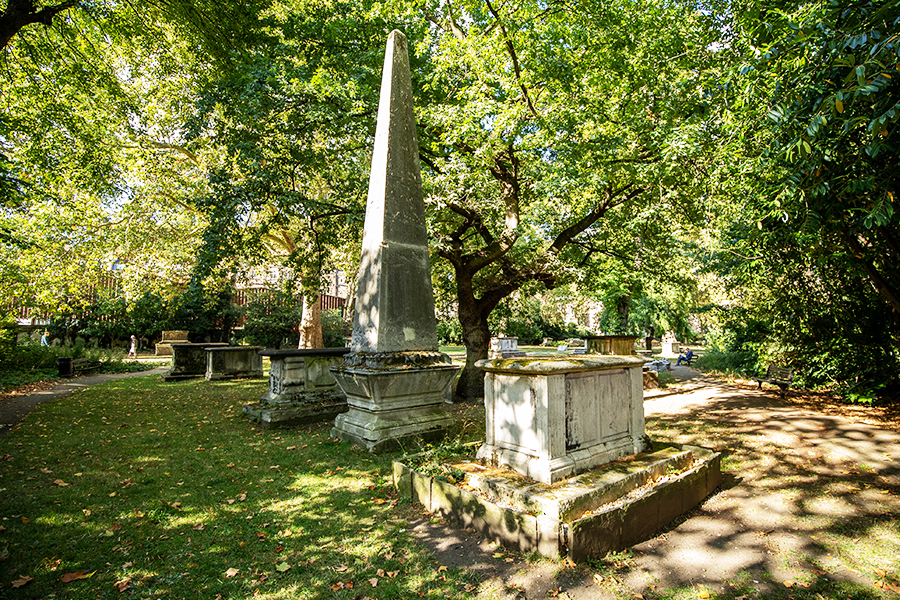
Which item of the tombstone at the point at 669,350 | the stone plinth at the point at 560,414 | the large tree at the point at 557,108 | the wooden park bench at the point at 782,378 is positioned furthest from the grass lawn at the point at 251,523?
the tombstone at the point at 669,350

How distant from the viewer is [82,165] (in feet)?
35.5

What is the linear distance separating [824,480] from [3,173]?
13.5 metres

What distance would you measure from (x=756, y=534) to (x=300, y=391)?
706 centimetres

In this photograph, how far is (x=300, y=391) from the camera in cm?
820

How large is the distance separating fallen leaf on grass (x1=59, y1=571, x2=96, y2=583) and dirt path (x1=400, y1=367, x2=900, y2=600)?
2.34 m

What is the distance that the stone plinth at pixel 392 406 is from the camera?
19.6 ft

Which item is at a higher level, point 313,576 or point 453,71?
point 453,71

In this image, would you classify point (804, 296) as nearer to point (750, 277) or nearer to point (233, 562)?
point (750, 277)

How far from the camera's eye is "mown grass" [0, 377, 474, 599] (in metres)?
3.01

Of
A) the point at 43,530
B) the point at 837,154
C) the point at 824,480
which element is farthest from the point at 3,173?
the point at 824,480

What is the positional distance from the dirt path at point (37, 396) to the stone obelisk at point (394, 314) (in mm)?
5735

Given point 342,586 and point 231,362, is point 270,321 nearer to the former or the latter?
point 231,362

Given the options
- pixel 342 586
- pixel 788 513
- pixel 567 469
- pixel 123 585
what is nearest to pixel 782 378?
pixel 788 513

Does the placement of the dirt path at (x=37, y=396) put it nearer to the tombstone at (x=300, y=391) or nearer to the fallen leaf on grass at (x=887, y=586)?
the tombstone at (x=300, y=391)
